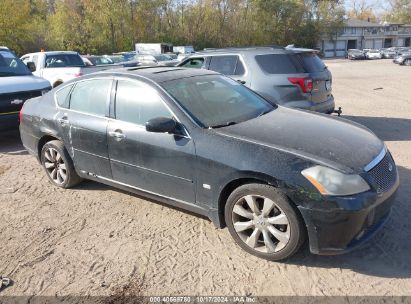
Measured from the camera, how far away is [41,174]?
5816 mm

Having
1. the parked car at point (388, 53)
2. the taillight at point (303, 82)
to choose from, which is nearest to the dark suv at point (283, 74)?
the taillight at point (303, 82)

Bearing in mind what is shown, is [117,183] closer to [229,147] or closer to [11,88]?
[229,147]

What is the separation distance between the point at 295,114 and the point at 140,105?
5.76 feet

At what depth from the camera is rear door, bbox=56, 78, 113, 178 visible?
436cm

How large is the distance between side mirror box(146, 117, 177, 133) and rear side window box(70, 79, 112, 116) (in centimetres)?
99

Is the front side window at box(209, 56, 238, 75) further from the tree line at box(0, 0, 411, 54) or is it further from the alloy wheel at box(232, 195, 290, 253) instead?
the tree line at box(0, 0, 411, 54)

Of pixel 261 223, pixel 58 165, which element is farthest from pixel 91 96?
pixel 261 223

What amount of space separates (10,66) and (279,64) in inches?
239

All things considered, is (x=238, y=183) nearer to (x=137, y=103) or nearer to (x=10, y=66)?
(x=137, y=103)

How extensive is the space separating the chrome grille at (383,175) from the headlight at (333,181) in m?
0.15

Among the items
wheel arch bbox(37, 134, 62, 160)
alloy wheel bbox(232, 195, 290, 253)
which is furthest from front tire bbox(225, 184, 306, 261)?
wheel arch bbox(37, 134, 62, 160)

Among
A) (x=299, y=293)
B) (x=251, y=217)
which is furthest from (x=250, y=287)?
(x=251, y=217)

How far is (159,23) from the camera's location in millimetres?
53094

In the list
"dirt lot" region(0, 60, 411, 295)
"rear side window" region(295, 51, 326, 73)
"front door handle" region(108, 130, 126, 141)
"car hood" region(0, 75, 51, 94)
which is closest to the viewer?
"dirt lot" region(0, 60, 411, 295)
